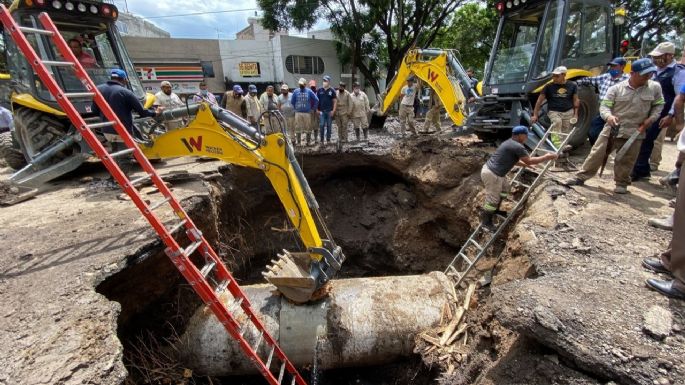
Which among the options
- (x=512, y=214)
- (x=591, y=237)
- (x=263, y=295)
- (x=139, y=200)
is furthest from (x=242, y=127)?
(x=591, y=237)

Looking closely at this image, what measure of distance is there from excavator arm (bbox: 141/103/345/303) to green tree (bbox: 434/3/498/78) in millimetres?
17750

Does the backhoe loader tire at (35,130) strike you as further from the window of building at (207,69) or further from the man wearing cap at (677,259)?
the window of building at (207,69)

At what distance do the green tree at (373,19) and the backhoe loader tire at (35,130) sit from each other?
1485 centimetres

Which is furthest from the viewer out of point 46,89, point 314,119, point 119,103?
point 314,119

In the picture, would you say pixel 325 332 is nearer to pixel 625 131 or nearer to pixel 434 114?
pixel 625 131

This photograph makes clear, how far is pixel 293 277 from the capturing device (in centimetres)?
366

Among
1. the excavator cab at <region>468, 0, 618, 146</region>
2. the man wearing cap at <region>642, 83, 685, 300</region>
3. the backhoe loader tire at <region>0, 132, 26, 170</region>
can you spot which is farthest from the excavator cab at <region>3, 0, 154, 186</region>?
the man wearing cap at <region>642, 83, 685, 300</region>

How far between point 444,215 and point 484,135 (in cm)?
207

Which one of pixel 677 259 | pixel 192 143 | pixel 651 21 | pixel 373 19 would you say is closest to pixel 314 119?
pixel 192 143

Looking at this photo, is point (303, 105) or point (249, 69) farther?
point (249, 69)

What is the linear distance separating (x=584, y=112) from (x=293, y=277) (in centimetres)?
619

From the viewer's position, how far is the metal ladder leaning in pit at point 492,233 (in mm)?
4309

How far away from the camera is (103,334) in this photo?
243 cm

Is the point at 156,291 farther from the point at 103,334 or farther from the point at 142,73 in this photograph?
the point at 142,73
